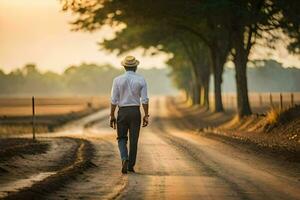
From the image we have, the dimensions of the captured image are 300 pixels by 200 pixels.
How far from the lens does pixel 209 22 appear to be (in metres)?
45.5

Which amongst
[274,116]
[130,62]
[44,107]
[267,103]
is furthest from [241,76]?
[44,107]

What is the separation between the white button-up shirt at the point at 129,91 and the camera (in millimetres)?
13086

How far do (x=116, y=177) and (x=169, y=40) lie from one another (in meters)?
45.0

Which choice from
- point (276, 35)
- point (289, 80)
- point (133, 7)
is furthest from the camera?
point (289, 80)

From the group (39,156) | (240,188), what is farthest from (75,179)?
(39,156)

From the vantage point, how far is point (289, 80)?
88312mm

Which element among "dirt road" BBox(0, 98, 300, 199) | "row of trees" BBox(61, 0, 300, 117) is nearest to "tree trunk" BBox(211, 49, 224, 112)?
"row of trees" BBox(61, 0, 300, 117)

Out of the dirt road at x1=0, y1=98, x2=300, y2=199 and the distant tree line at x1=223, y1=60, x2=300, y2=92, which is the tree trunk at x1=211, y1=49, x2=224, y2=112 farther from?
the dirt road at x1=0, y1=98, x2=300, y2=199

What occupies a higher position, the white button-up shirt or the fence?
the white button-up shirt

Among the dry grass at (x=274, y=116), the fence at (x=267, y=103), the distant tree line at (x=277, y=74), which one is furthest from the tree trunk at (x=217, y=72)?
the dry grass at (x=274, y=116)

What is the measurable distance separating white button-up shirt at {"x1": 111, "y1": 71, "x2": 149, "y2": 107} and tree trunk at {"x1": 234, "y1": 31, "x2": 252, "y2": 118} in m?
24.4

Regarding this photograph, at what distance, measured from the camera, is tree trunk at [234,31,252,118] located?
37.3 m

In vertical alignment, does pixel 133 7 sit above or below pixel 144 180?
above

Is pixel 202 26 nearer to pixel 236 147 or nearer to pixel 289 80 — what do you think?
pixel 236 147
